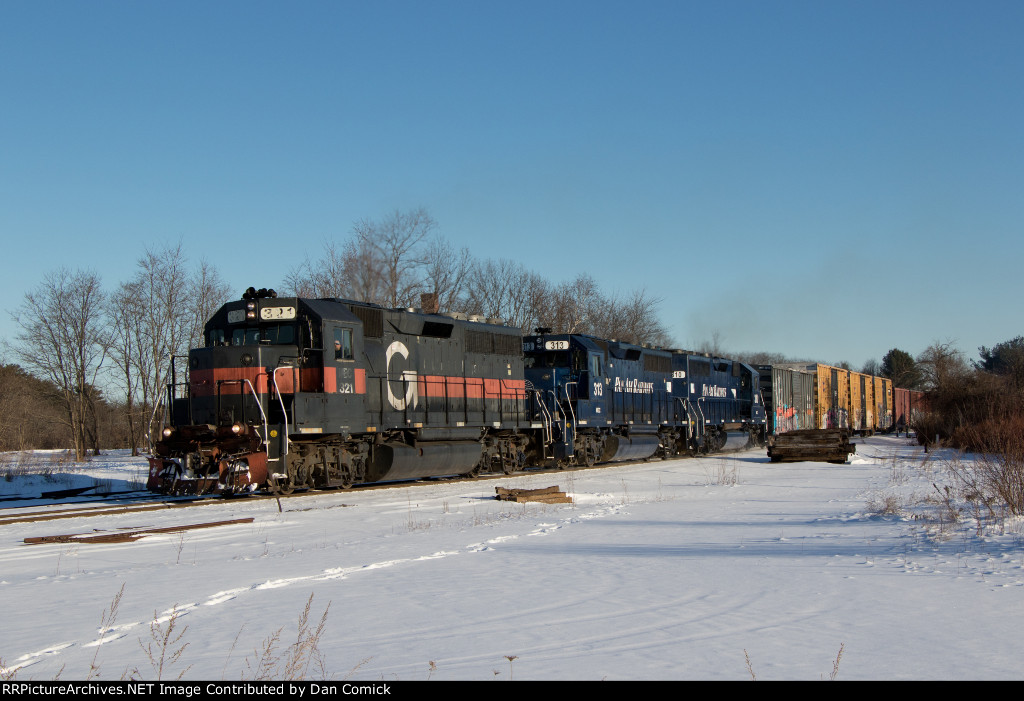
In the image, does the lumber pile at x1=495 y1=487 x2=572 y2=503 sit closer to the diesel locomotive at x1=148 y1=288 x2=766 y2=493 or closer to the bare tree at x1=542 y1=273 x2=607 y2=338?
the diesel locomotive at x1=148 y1=288 x2=766 y2=493

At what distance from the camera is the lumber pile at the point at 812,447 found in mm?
28172

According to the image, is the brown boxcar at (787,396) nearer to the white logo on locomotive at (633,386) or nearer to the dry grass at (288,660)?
the white logo on locomotive at (633,386)

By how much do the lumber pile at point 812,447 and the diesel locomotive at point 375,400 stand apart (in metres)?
4.61

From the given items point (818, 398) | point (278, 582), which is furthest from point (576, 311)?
point (278, 582)

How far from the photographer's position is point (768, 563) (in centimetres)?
852

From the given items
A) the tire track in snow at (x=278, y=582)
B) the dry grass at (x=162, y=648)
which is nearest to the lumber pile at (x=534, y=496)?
the tire track in snow at (x=278, y=582)

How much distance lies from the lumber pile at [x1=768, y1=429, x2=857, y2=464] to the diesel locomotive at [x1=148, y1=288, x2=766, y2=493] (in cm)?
461

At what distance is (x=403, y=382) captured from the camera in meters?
20.0

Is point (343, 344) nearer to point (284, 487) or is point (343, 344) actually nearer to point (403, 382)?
point (403, 382)

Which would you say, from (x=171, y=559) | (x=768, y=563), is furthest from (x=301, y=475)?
(x=768, y=563)

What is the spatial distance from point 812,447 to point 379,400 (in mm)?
16145

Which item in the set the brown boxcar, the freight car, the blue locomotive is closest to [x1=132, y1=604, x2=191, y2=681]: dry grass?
the blue locomotive

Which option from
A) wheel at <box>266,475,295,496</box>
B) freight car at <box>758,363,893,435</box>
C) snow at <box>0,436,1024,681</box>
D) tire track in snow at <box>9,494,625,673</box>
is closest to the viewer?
snow at <box>0,436,1024,681</box>

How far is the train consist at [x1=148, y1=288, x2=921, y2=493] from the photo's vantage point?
16219mm
